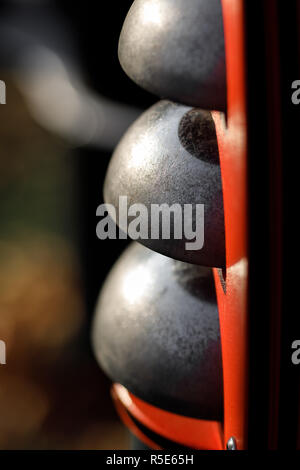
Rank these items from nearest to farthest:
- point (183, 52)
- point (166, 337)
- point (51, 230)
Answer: point (183, 52) < point (166, 337) < point (51, 230)

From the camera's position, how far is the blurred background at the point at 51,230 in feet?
6.80

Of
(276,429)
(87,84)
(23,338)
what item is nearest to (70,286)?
(23,338)

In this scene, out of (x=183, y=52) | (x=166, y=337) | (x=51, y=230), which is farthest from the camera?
(x=51, y=230)

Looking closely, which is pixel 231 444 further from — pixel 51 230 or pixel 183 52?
pixel 51 230

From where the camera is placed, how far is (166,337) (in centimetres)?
76

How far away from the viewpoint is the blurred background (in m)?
2.07

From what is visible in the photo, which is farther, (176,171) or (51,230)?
(51,230)

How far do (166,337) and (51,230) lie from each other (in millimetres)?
1727

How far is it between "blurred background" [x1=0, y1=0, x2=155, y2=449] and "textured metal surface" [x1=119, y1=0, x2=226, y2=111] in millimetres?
1423

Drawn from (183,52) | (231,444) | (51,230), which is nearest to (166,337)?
(231,444)

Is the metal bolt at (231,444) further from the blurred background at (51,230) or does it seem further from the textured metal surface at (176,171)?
the blurred background at (51,230)

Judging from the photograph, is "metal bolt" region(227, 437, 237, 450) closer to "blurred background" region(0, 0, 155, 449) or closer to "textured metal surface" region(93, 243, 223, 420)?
"textured metal surface" region(93, 243, 223, 420)

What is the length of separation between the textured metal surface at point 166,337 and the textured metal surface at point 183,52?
1.01 ft
